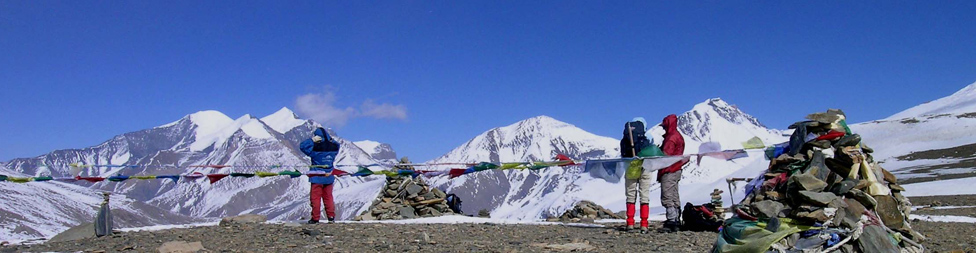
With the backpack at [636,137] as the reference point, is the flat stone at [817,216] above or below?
below

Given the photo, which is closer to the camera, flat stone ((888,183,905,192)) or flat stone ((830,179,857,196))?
flat stone ((830,179,857,196))

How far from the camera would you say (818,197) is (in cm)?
669

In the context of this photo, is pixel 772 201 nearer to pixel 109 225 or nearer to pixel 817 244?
pixel 817 244

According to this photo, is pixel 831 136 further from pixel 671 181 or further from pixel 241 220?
pixel 241 220

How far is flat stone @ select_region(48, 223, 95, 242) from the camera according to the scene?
12.9 m

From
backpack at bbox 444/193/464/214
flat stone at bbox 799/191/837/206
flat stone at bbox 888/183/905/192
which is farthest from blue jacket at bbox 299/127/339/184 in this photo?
flat stone at bbox 888/183/905/192

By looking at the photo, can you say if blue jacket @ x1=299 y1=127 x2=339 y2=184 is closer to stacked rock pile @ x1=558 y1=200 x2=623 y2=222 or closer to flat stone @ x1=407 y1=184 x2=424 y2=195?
flat stone @ x1=407 y1=184 x2=424 y2=195

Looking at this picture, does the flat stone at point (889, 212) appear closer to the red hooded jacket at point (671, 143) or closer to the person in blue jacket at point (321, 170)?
the red hooded jacket at point (671, 143)

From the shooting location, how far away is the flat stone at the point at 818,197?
21.9ft

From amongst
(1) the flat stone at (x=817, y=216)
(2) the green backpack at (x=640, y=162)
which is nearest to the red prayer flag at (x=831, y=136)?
(1) the flat stone at (x=817, y=216)

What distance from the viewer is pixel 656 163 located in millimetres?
12430

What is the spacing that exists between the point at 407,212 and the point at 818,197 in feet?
56.0

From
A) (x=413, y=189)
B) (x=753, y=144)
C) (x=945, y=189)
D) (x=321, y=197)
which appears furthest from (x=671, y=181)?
(x=945, y=189)

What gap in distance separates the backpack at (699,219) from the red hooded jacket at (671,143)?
91cm
